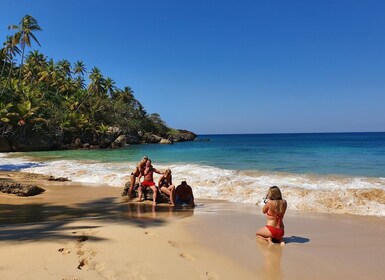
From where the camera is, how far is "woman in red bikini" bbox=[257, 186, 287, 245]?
19.3 ft

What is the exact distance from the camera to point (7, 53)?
149 ft

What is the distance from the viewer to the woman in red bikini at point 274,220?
232 inches

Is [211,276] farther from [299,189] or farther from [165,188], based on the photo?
[299,189]

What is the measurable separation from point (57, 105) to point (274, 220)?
52723 millimetres

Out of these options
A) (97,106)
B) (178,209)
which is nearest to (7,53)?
(97,106)

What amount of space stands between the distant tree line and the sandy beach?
117 feet

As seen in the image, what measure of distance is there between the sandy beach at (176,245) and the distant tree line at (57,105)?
3559 centimetres

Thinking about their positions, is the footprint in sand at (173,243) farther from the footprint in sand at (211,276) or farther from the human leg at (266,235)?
the human leg at (266,235)

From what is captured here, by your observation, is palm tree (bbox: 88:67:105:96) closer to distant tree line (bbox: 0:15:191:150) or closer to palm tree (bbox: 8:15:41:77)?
distant tree line (bbox: 0:15:191:150)

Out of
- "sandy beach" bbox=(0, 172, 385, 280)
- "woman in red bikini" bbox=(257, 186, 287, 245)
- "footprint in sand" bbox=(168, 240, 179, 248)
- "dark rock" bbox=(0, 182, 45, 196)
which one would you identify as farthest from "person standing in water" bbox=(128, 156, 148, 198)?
"woman in red bikini" bbox=(257, 186, 287, 245)

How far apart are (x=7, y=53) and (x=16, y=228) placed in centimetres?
4710

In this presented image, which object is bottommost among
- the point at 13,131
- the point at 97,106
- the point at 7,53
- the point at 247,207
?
the point at 247,207

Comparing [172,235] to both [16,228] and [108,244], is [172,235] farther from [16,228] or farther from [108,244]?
[16,228]

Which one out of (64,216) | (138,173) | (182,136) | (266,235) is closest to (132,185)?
(138,173)
